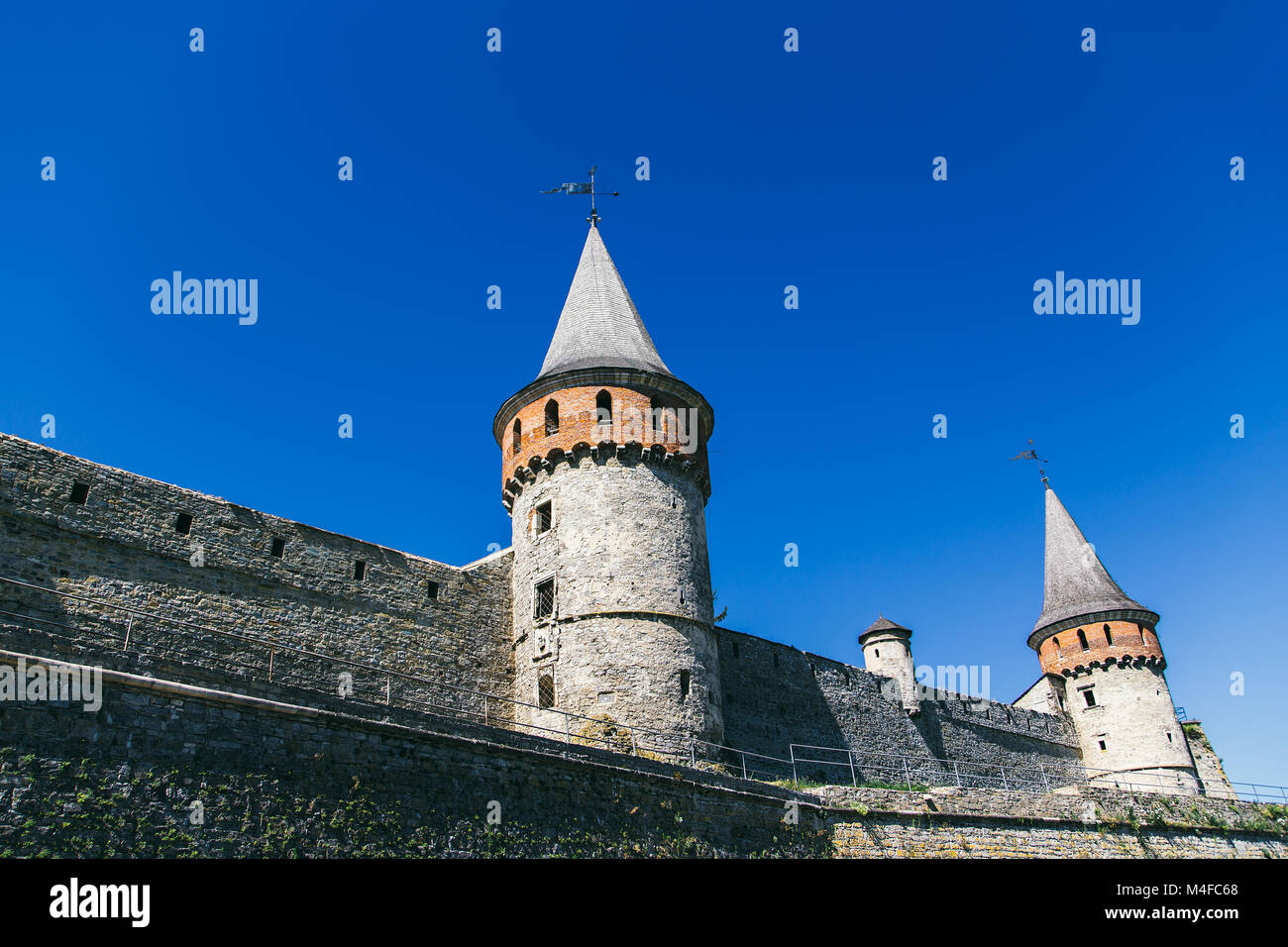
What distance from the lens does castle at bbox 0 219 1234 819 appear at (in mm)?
18719

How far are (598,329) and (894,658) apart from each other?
16733 mm

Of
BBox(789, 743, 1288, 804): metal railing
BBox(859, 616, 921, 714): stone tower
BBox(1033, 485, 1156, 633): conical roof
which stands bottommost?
BBox(789, 743, 1288, 804): metal railing

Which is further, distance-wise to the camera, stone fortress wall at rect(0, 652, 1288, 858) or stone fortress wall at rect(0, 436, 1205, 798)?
stone fortress wall at rect(0, 436, 1205, 798)

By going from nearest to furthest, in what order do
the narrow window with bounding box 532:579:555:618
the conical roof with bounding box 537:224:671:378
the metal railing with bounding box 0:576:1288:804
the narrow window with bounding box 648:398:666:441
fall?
the metal railing with bounding box 0:576:1288:804
the narrow window with bounding box 532:579:555:618
the narrow window with bounding box 648:398:666:441
the conical roof with bounding box 537:224:671:378

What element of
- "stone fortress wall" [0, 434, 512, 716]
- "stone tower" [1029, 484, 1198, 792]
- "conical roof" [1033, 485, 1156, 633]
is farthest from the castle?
"conical roof" [1033, 485, 1156, 633]

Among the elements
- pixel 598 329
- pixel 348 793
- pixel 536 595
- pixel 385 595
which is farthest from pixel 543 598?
pixel 348 793

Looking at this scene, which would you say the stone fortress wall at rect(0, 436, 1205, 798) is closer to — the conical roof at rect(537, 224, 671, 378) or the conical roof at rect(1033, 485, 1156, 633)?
the conical roof at rect(537, 224, 671, 378)

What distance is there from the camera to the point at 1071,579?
43969mm

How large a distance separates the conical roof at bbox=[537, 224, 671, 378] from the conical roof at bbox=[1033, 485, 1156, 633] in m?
24.8

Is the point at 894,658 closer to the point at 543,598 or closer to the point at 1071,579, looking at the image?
the point at 1071,579

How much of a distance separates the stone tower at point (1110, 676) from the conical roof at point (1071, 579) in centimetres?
4

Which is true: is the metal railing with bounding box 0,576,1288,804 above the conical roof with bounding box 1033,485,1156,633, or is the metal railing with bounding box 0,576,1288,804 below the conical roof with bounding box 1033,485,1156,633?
below

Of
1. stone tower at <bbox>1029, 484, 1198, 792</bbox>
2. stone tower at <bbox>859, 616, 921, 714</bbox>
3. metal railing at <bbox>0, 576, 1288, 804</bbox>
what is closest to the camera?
metal railing at <bbox>0, 576, 1288, 804</bbox>

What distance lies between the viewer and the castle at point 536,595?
61.4ft
